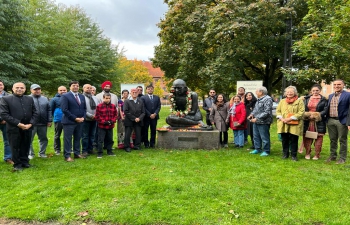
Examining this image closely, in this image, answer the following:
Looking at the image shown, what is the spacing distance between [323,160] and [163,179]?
4.32m

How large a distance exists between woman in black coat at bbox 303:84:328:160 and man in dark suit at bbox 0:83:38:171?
6.50m

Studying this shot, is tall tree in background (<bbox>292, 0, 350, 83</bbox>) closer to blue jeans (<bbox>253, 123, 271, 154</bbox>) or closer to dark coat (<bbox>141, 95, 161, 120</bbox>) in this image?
blue jeans (<bbox>253, 123, 271, 154</bbox>)

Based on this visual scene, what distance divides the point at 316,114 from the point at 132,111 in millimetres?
4831

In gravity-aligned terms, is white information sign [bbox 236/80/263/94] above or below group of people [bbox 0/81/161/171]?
above

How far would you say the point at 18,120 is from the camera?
219 inches

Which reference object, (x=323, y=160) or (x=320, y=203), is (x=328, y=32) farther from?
(x=320, y=203)

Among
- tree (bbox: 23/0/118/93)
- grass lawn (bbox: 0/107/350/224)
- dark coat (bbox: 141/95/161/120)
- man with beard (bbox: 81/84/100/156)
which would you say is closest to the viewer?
grass lawn (bbox: 0/107/350/224)

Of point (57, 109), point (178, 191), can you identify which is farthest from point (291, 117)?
point (57, 109)

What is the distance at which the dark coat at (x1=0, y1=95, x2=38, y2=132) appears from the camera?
5.46 m

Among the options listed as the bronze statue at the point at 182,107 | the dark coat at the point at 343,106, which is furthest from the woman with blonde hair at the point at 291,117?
the bronze statue at the point at 182,107

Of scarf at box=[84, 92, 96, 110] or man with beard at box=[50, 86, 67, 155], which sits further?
scarf at box=[84, 92, 96, 110]

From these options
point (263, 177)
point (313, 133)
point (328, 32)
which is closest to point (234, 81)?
point (328, 32)

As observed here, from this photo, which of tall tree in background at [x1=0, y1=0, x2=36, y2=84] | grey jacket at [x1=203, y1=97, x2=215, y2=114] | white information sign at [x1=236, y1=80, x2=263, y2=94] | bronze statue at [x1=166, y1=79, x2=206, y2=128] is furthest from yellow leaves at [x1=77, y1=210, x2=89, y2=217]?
tall tree in background at [x1=0, y1=0, x2=36, y2=84]

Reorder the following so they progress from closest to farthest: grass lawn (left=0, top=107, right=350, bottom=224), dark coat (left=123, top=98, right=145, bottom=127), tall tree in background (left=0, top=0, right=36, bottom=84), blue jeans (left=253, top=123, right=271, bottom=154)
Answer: grass lawn (left=0, top=107, right=350, bottom=224) < blue jeans (left=253, top=123, right=271, bottom=154) < dark coat (left=123, top=98, right=145, bottom=127) < tall tree in background (left=0, top=0, right=36, bottom=84)
